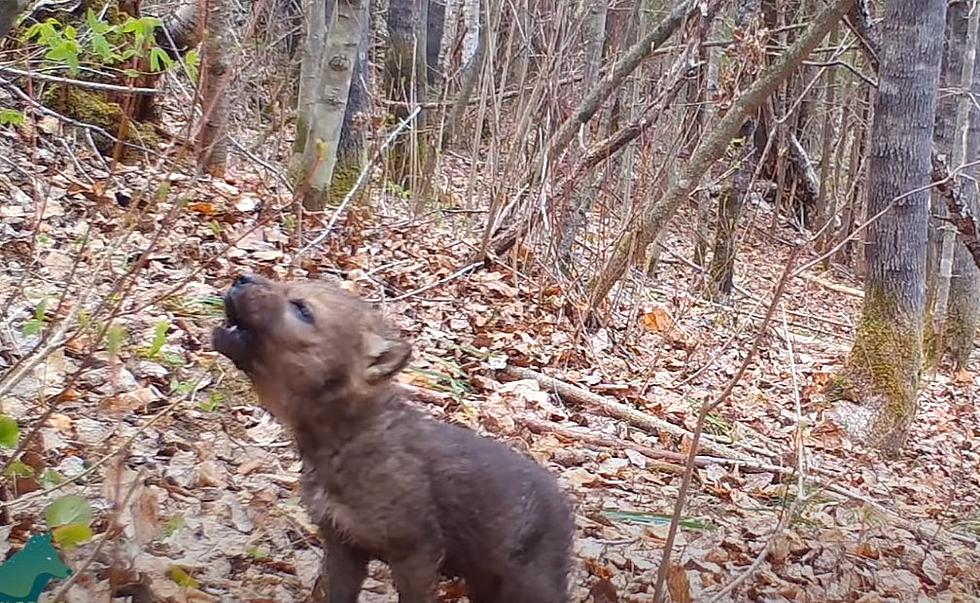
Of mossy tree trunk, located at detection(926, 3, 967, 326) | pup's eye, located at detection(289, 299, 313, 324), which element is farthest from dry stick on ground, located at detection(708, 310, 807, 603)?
mossy tree trunk, located at detection(926, 3, 967, 326)

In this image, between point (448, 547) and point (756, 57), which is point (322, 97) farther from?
point (448, 547)

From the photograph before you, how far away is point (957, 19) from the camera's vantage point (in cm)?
1672

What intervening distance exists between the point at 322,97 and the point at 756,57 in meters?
4.01

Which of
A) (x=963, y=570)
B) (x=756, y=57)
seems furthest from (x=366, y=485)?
(x=756, y=57)

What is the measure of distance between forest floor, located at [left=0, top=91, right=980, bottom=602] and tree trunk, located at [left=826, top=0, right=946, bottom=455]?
1.25 ft

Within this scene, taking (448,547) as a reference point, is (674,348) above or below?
below

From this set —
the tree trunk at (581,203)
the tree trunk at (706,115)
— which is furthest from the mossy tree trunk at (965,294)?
the tree trunk at (581,203)

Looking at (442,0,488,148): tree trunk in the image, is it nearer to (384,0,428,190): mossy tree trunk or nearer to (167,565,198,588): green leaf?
(384,0,428,190): mossy tree trunk

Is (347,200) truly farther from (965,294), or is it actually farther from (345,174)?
(965,294)

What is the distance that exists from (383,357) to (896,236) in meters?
6.38

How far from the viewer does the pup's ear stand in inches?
144

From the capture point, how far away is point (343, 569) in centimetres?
355

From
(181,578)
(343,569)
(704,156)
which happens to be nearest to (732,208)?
(704,156)

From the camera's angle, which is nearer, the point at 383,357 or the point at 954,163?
the point at 383,357
